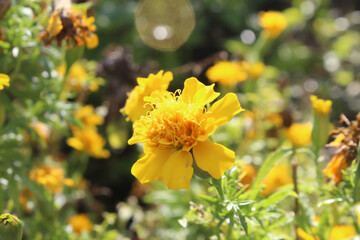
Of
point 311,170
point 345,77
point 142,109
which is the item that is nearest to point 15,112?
point 142,109

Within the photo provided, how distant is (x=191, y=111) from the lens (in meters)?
0.97

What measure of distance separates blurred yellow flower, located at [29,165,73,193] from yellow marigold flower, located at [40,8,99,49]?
20.1 inches

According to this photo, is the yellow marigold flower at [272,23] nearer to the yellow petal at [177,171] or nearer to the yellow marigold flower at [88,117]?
the yellow marigold flower at [88,117]

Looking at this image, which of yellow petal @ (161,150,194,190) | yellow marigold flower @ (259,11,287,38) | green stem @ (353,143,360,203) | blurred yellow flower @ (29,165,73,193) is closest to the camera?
yellow petal @ (161,150,194,190)

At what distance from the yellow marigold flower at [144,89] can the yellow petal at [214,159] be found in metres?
0.19

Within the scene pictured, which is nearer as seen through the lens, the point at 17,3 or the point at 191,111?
the point at 191,111

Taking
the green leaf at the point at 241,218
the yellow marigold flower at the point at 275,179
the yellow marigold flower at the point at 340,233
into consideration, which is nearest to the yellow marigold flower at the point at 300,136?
the yellow marigold flower at the point at 275,179

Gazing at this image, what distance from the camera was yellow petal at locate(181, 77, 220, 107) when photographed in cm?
A: 95

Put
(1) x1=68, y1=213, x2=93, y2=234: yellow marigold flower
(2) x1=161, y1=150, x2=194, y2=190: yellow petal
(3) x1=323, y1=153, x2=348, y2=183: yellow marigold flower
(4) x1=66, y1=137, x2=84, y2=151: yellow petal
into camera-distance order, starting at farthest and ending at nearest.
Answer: (4) x1=66, y1=137, x2=84, y2=151: yellow petal
(1) x1=68, y1=213, x2=93, y2=234: yellow marigold flower
(3) x1=323, y1=153, x2=348, y2=183: yellow marigold flower
(2) x1=161, y1=150, x2=194, y2=190: yellow petal

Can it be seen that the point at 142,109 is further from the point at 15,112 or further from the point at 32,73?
the point at 15,112

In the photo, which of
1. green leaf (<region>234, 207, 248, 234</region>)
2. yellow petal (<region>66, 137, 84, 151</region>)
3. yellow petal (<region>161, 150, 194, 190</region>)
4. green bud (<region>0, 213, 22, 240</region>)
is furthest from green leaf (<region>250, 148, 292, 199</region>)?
yellow petal (<region>66, 137, 84, 151</region>)

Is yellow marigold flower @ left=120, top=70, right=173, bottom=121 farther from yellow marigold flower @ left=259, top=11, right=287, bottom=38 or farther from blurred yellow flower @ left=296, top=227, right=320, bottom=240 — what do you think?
yellow marigold flower @ left=259, top=11, right=287, bottom=38

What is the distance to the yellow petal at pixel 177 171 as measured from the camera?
89 cm

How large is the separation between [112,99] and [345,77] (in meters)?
1.66
